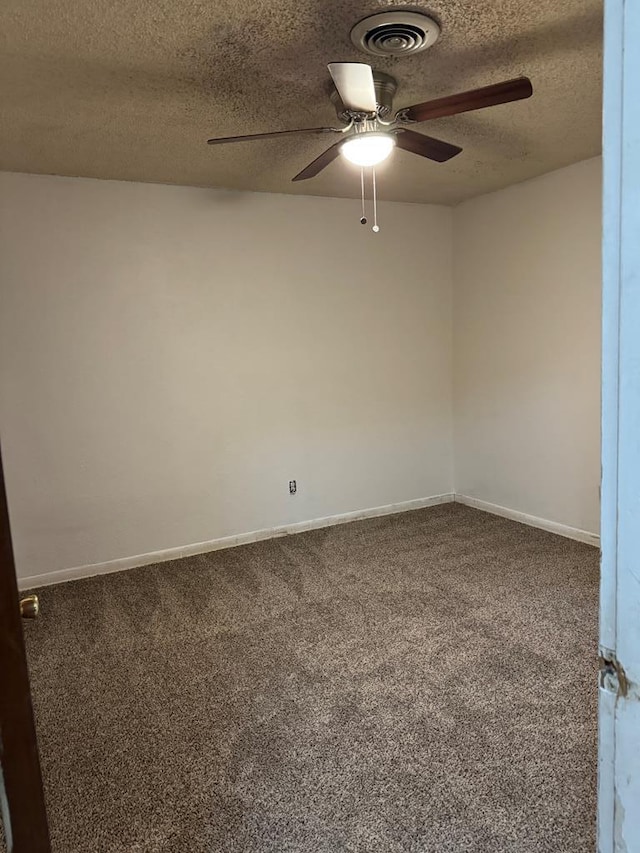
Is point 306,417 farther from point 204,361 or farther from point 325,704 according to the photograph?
point 325,704

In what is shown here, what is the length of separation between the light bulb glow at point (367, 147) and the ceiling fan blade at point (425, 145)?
6cm

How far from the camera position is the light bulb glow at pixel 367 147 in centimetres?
231

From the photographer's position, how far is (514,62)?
223 centimetres

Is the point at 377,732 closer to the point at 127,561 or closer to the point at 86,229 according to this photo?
the point at 127,561

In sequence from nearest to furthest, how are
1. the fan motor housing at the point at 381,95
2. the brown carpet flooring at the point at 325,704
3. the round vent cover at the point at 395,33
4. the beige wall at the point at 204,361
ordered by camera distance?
the brown carpet flooring at the point at 325,704
the round vent cover at the point at 395,33
the fan motor housing at the point at 381,95
the beige wall at the point at 204,361

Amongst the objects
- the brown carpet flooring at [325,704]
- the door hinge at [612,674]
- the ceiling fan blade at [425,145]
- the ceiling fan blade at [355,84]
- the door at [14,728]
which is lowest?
the brown carpet flooring at [325,704]

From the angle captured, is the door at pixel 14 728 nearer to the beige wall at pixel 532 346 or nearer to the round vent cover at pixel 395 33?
the round vent cover at pixel 395 33

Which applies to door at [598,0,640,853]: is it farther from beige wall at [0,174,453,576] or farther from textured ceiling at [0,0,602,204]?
beige wall at [0,174,453,576]

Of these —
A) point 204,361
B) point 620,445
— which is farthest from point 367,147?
point 620,445

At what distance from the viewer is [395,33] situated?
6.37 ft

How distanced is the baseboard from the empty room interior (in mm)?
19

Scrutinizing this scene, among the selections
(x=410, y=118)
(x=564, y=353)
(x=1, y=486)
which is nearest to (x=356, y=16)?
(x=410, y=118)

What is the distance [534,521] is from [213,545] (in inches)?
92.8

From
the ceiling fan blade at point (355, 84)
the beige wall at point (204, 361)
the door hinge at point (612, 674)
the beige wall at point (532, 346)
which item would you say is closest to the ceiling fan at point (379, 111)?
the ceiling fan blade at point (355, 84)
